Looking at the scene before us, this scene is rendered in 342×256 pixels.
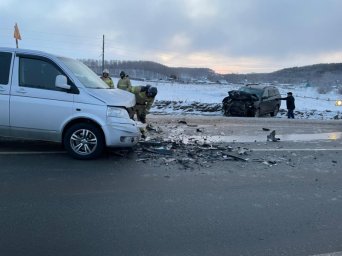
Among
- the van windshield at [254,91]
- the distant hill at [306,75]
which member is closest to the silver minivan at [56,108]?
the van windshield at [254,91]

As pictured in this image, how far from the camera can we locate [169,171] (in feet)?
22.1

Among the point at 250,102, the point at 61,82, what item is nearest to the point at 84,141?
the point at 61,82

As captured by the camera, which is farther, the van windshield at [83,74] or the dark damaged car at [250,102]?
the dark damaged car at [250,102]

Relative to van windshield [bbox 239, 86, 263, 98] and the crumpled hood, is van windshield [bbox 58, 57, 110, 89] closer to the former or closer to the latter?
the crumpled hood

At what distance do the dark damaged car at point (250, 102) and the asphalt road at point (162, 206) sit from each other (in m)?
11.6

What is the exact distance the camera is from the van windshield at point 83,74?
24.3 ft

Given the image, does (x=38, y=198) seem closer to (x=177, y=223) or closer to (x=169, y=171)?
(x=177, y=223)

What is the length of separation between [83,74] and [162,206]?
357 cm

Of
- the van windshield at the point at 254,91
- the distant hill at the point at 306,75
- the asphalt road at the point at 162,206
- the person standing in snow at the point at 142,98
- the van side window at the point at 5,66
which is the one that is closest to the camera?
the asphalt road at the point at 162,206

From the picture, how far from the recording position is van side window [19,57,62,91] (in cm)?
720

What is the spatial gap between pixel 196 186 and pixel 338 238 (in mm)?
2169

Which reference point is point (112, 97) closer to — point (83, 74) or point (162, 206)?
point (83, 74)

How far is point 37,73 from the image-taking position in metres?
7.26

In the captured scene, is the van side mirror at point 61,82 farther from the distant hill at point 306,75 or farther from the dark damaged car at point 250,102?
the distant hill at point 306,75
